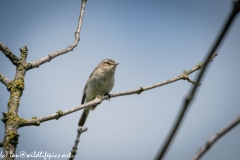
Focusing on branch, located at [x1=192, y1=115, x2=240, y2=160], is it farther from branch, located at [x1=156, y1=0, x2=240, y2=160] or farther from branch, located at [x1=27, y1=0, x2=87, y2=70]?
branch, located at [x1=27, y1=0, x2=87, y2=70]

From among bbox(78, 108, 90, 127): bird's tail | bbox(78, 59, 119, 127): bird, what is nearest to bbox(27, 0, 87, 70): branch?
bbox(78, 59, 119, 127): bird

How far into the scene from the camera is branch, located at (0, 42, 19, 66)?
404cm

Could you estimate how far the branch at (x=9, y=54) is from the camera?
404cm

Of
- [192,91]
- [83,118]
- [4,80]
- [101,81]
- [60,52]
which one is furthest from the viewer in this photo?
[83,118]

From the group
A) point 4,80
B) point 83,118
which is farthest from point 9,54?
point 83,118

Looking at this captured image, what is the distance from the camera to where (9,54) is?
4.09 meters

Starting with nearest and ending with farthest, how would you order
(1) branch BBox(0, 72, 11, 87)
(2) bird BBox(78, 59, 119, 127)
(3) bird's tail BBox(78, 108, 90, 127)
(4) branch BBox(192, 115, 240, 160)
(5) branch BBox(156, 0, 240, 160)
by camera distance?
(5) branch BBox(156, 0, 240, 160) < (4) branch BBox(192, 115, 240, 160) < (1) branch BBox(0, 72, 11, 87) < (2) bird BBox(78, 59, 119, 127) < (3) bird's tail BBox(78, 108, 90, 127)

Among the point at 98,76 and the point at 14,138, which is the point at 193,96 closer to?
the point at 14,138

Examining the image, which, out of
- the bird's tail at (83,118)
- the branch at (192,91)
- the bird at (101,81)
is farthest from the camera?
the bird's tail at (83,118)

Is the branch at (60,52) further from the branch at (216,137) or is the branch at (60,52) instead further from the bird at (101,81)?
the bird at (101,81)

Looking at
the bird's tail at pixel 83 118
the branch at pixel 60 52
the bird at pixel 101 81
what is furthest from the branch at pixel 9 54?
the bird's tail at pixel 83 118

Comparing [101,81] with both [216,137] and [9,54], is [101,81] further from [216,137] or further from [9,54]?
[216,137]

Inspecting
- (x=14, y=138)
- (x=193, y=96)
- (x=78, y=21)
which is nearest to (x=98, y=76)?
(x=78, y=21)

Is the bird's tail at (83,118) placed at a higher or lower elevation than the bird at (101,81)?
lower
